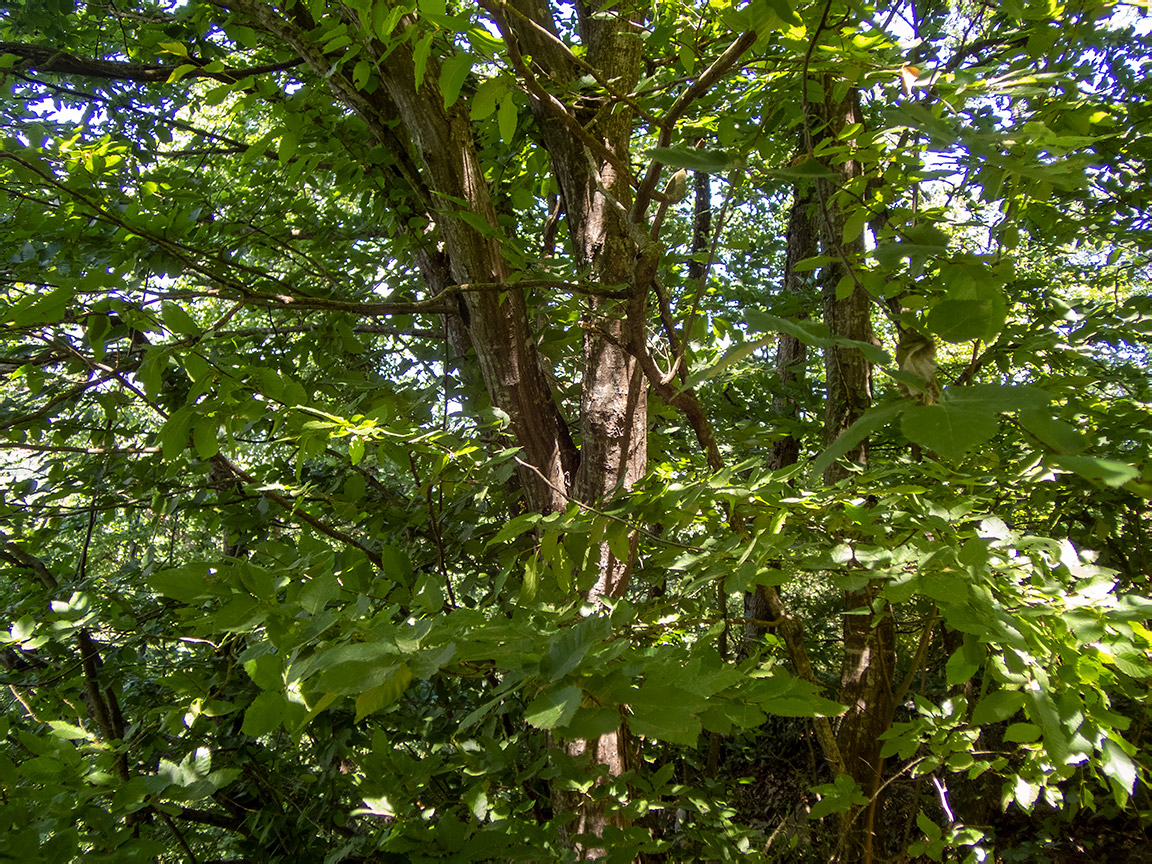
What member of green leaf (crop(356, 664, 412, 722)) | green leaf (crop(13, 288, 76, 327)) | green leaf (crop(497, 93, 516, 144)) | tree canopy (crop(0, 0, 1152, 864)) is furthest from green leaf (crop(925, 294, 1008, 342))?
green leaf (crop(13, 288, 76, 327))

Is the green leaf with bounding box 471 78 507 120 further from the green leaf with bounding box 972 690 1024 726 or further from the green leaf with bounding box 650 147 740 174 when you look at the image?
the green leaf with bounding box 972 690 1024 726

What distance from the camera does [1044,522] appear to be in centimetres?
285

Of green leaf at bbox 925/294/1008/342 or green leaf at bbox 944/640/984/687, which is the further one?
green leaf at bbox 944/640/984/687

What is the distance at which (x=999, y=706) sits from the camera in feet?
3.43

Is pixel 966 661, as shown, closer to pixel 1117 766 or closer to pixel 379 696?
pixel 1117 766

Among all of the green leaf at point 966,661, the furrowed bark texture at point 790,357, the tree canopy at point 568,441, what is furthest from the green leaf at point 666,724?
the furrowed bark texture at point 790,357

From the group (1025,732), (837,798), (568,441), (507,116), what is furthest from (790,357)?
(507,116)

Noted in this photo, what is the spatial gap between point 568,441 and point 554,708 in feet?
5.29

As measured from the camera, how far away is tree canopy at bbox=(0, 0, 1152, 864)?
0.82 meters

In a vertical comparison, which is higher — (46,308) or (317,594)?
(46,308)

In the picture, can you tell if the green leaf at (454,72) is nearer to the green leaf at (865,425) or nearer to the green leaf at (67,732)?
the green leaf at (865,425)

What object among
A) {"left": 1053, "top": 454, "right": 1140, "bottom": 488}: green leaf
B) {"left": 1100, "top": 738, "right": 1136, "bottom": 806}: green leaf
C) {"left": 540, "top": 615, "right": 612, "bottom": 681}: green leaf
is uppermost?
{"left": 1053, "top": 454, "right": 1140, "bottom": 488}: green leaf

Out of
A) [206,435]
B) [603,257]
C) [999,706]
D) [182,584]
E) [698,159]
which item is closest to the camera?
[698,159]

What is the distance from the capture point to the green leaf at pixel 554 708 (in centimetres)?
56
